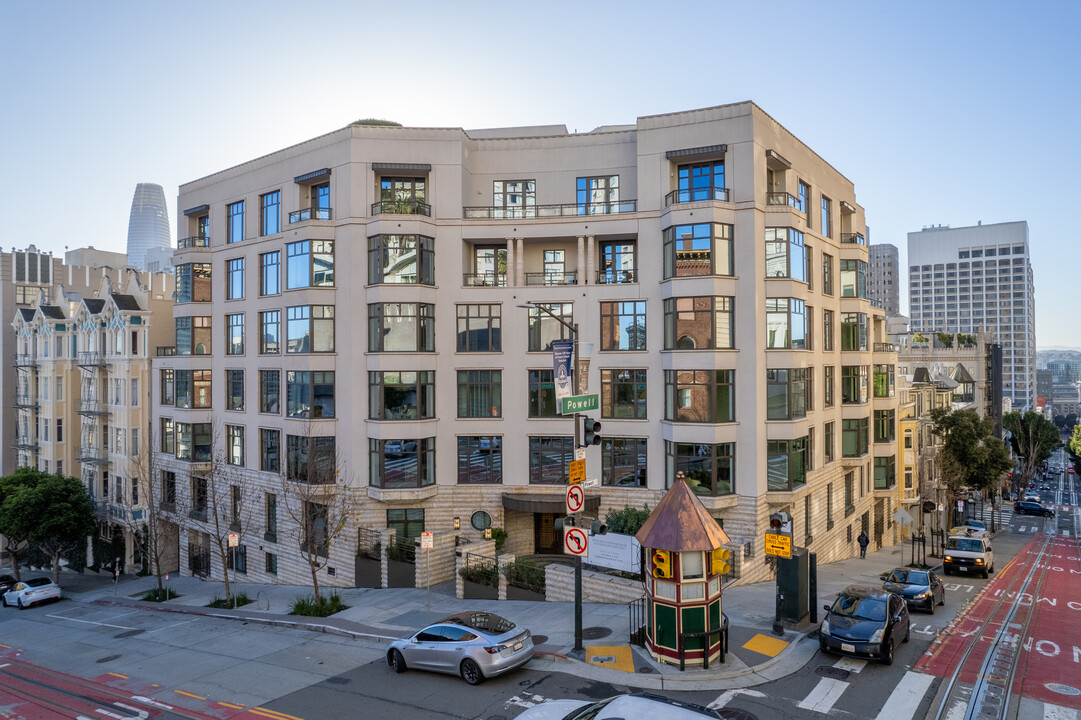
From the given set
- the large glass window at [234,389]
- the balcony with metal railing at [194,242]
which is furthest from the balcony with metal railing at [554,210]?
the balcony with metal railing at [194,242]

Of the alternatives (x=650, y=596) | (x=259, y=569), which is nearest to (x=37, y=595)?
(x=259, y=569)

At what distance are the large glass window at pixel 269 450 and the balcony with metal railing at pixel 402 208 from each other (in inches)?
468

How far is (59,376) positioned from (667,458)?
47977mm

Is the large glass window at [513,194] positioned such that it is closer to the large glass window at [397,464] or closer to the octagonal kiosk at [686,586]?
the large glass window at [397,464]

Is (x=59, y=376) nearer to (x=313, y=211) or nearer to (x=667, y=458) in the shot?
(x=313, y=211)

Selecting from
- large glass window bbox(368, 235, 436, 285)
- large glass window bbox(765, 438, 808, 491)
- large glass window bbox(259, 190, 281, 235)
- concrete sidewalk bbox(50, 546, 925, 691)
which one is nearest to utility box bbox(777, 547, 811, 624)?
concrete sidewalk bbox(50, 546, 925, 691)

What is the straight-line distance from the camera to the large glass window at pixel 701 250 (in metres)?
27.1

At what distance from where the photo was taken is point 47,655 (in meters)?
22.2

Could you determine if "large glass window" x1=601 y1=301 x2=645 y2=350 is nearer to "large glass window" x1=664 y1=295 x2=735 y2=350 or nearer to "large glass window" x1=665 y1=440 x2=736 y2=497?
"large glass window" x1=664 y1=295 x2=735 y2=350

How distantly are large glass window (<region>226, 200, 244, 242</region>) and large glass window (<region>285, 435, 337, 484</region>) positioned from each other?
11998mm

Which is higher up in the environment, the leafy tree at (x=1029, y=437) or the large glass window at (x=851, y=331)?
the large glass window at (x=851, y=331)

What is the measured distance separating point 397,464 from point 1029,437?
341 ft

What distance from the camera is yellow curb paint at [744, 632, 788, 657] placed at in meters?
16.7

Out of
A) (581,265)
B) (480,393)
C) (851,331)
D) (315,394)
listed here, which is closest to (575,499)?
(480,393)
